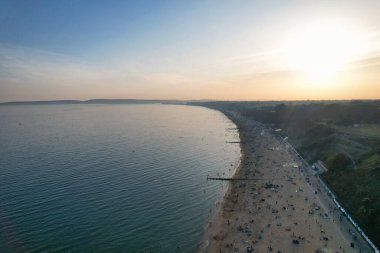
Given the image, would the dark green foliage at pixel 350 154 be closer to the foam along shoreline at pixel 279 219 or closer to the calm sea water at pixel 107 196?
the foam along shoreline at pixel 279 219

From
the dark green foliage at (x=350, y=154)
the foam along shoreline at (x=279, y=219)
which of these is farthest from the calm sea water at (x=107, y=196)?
the dark green foliage at (x=350, y=154)

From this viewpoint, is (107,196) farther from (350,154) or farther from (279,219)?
(350,154)

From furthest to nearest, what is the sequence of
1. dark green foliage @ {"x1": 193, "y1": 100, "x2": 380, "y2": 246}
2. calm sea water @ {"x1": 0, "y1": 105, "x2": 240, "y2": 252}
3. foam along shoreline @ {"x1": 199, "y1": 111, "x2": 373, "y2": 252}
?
dark green foliage @ {"x1": 193, "y1": 100, "x2": 380, "y2": 246}, calm sea water @ {"x1": 0, "y1": 105, "x2": 240, "y2": 252}, foam along shoreline @ {"x1": 199, "y1": 111, "x2": 373, "y2": 252}


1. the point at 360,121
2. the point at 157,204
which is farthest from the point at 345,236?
the point at 360,121

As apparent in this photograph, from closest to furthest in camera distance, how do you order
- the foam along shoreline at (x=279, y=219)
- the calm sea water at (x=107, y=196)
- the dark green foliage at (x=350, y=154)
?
1. the foam along shoreline at (x=279, y=219)
2. the calm sea water at (x=107, y=196)
3. the dark green foliage at (x=350, y=154)

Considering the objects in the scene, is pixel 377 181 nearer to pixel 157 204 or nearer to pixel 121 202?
pixel 157 204

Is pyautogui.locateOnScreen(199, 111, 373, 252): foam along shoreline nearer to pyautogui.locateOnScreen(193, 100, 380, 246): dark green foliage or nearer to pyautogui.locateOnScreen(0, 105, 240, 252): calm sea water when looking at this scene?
pyautogui.locateOnScreen(193, 100, 380, 246): dark green foliage

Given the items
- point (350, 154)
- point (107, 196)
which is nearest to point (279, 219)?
point (107, 196)

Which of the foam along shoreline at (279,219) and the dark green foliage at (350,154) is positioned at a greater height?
the dark green foliage at (350,154)

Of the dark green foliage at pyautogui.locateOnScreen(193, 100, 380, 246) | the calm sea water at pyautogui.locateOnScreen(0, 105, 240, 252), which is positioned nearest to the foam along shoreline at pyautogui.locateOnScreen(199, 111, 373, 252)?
the dark green foliage at pyautogui.locateOnScreen(193, 100, 380, 246)
